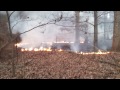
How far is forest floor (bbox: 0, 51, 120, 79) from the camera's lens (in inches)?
301

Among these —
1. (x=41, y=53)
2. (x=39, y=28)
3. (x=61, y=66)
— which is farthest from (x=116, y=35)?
(x=39, y=28)

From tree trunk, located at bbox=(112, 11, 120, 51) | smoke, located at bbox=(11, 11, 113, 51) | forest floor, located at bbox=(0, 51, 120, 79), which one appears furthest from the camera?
tree trunk, located at bbox=(112, 11, 120, 51)

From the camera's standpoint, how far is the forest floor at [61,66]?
765 cm

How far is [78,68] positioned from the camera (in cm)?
834

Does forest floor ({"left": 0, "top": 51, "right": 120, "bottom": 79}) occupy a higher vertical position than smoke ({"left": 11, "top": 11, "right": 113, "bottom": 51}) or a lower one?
lower

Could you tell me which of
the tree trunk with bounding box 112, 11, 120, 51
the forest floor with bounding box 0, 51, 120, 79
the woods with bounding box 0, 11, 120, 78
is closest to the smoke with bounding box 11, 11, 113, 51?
the woods with bounding box 0, 11, 120, 78

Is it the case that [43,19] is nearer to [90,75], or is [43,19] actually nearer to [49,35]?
[49,35]

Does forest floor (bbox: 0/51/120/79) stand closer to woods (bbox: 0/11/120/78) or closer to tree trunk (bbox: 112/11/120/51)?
woods (bbox: 0/11/120/78)

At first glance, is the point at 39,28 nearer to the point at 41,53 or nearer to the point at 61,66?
the point at 41,53

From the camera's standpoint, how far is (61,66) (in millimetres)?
8625
